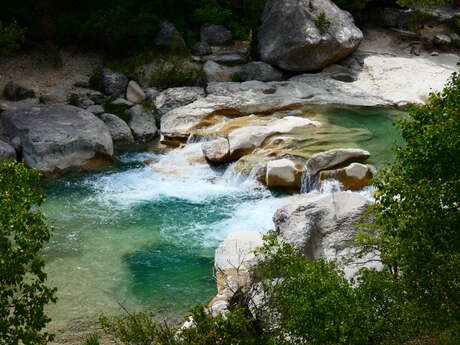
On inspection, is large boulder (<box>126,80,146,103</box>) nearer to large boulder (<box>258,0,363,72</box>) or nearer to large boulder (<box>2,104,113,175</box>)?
large boulder (<box>2,104,113,175</box>)

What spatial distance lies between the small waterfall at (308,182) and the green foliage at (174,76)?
8.20 metres

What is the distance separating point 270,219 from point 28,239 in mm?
8758

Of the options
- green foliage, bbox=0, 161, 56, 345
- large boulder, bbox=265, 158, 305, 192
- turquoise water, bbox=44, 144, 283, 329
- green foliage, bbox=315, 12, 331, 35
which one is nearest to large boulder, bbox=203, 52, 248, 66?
green foliage, bbox=315, 12, 331, 35

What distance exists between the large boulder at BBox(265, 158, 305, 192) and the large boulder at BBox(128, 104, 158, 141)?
5462mm

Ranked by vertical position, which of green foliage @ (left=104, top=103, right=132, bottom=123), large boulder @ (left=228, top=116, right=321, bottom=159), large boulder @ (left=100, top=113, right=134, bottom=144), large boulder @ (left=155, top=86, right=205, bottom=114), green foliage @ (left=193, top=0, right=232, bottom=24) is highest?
green foliage @ (left=193, top=0, right=232, bottom=24)

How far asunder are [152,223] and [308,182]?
424cm

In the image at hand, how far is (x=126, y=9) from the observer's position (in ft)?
81.1

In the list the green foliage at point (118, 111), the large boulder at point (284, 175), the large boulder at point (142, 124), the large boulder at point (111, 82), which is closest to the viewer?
the large boulder at point (284, 175)

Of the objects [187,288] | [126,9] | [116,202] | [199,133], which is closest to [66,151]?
[116,202]

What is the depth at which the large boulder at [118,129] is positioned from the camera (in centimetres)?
1991

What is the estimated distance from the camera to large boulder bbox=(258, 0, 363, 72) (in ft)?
76.5

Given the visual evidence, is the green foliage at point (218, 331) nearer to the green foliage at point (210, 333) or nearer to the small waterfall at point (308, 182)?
the green foliage at point (210, 333)

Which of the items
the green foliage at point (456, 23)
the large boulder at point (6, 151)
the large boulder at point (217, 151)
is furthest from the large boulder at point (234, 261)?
the green foliage at point (456, 23)

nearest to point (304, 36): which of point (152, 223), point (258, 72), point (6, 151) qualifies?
point (258, 72)
